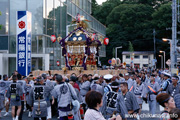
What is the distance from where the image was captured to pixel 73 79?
910 cm

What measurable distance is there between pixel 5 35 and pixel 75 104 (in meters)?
18.2

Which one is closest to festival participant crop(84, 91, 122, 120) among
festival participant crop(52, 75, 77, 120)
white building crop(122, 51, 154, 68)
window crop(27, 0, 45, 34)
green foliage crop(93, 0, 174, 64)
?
festival participant crop(52, 75, 77, 120)

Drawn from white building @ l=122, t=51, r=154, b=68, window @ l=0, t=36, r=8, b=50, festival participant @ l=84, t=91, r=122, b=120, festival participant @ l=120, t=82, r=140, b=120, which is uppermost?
window @ l=0, t=36, r=8, b=50

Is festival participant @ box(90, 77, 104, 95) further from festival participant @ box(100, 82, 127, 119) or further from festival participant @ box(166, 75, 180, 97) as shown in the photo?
festival participant @ box(100, 82, 127, 119)

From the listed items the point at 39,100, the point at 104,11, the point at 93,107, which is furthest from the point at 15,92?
the point at 104,11

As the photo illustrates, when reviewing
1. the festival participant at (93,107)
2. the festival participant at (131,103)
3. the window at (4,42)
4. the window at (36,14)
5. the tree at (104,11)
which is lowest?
the festival participant at (131,103)

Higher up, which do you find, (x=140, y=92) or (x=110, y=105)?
(x=110, y=105)

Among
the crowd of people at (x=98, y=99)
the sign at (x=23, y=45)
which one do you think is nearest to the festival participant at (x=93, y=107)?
the crowd of people at (x=98, y=99)

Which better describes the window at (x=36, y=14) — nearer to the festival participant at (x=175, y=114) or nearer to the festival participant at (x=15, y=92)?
the festival participant at (x=15, y=92)

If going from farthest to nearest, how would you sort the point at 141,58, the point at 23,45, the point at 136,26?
the point at 141,58, the point at 136,26, the point at 23,45

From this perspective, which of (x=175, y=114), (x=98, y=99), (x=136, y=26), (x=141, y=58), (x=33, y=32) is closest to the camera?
(x=175, y=114)

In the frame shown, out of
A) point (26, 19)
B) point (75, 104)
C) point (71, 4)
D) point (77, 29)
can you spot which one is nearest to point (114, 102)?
point (75, 104)

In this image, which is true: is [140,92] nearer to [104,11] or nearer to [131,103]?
[131,103]

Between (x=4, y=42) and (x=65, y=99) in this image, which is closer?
(x=65, y=99)
